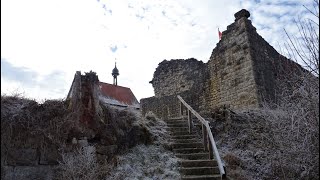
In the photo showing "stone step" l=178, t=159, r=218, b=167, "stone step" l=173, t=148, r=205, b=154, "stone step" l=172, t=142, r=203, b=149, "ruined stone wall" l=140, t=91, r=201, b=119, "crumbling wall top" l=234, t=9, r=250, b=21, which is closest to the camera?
"stone step" l=178, t=159, r=218, b=167

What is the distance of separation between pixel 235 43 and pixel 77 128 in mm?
7707

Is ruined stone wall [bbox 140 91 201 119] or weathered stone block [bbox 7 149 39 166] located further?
ruined stone wall [bbox 140 91 201 119]

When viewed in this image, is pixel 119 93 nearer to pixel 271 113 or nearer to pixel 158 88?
pixel 158 88

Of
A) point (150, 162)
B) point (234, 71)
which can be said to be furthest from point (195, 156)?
point (234, 71)

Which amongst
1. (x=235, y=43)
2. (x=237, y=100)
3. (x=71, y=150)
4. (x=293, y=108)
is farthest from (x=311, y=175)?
(x=235, y=43)

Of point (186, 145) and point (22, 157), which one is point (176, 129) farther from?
point (22, 157)

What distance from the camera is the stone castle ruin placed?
444 inches

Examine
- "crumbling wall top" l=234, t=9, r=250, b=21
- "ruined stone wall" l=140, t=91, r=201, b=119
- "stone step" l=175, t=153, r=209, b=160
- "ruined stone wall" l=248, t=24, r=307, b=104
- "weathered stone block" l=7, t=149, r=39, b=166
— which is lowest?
"stone step" l=175, t=153, r=209, b=160

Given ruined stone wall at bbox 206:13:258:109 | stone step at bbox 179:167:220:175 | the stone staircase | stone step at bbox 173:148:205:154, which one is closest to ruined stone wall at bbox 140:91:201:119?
ruined stone wall at bbox 206:13:258:109

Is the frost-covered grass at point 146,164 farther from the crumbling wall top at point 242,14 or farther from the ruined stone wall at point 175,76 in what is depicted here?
the ruined stone wall at point 175,76

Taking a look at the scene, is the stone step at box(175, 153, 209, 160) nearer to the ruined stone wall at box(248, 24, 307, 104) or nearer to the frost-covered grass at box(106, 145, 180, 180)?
the frost-covered grass at box(106, 145, 180, 180)

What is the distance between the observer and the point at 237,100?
460 inches

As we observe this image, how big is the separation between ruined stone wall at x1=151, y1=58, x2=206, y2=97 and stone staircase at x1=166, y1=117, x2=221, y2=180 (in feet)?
21.1

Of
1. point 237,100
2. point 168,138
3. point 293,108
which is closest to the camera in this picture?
point 293,108
